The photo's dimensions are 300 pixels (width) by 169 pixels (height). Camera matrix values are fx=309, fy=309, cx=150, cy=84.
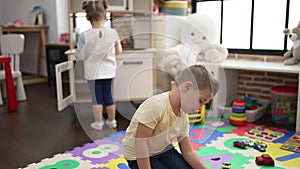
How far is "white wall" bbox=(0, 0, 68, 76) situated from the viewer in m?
1.58

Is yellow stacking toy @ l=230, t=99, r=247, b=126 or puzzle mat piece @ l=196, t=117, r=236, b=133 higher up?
yellow stacking toy @ l=230, t=99, r=247, b=126

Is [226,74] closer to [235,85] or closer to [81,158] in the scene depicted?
[235,85]

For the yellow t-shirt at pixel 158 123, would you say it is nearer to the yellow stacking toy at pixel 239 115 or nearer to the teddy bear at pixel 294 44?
the yellow stacking toy at pixel 239 115

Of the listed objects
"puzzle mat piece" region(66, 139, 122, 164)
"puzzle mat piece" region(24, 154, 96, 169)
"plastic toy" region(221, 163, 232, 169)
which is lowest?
"puzzle mat piece" region(24, 154, 96, 169)

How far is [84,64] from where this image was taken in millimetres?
1875

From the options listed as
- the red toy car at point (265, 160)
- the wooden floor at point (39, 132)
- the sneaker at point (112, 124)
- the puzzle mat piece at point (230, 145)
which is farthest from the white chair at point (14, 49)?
the red toy car at point (265, 160)

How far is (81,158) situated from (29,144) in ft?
1.28

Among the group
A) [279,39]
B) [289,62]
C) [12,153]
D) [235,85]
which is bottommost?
[12,153]

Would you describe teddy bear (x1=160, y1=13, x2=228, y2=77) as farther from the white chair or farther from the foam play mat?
the white chair

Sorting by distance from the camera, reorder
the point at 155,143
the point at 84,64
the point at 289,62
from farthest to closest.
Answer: the point at 289,62
the point at 84,64
the point at 155,143

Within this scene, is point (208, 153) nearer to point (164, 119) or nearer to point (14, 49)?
point (164, 119)

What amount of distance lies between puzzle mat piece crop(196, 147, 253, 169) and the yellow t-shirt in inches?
17.9

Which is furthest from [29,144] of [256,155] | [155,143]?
[256,155]

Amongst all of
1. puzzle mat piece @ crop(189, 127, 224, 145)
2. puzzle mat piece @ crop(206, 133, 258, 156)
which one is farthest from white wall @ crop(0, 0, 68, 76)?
puzzle mat piece @ crop(206, 133, 258, 156)
